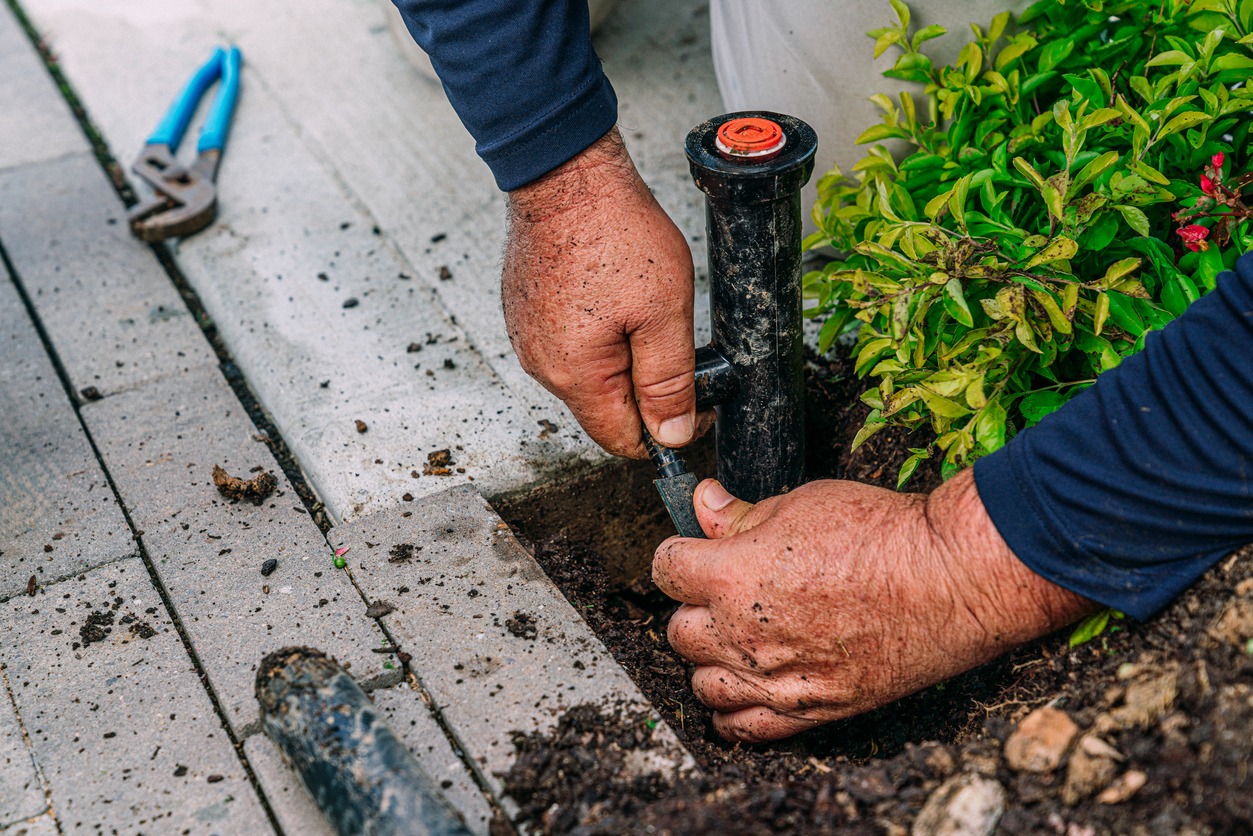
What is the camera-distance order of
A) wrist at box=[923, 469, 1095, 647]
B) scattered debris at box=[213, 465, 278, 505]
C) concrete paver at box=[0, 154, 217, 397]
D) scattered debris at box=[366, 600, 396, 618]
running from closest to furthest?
wrist at box=[923, 469, 1095, 647]
scattered debris at box=[366, 600, 396, 618]
scattered debris at box=[213, 465, 278, 505]
concrete paver at box=[0, 154, 217, 397]

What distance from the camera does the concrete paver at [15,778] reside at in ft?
5.35

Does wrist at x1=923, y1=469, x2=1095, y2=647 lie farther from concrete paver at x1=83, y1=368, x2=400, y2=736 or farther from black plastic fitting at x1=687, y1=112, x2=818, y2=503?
concrete paver at x1=83, y1=368, x2=400, y2=736

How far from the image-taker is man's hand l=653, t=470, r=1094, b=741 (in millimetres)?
1596

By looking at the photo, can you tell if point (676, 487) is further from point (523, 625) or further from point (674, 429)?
point (523, 625)

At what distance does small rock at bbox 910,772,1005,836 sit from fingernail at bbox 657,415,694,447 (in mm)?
818

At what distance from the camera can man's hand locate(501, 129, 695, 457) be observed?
6.07 feet

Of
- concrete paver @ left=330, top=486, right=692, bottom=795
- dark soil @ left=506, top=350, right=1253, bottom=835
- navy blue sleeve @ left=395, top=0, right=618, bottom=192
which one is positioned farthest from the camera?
navy blue sleeve @ left=395, top=0, right=618, bottom=192

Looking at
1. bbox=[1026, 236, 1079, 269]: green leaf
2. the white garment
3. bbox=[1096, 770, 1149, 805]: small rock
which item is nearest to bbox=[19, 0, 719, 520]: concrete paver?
the white garment

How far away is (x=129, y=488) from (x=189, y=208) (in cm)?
112

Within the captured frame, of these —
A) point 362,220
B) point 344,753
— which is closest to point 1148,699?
point 344,753

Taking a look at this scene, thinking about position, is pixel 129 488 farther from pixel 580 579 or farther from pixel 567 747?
pixel 567 747

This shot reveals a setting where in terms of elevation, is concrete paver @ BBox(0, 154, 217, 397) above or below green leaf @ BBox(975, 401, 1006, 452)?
below

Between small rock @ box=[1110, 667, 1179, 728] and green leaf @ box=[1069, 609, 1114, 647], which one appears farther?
green leaf @ box=[1069, 609, 1114, 647]

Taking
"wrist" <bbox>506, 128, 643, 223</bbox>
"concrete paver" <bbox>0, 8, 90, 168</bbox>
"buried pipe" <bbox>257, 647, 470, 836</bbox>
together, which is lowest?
"concrete paver" <bbox>0, 8, 90, 168</bbox>
